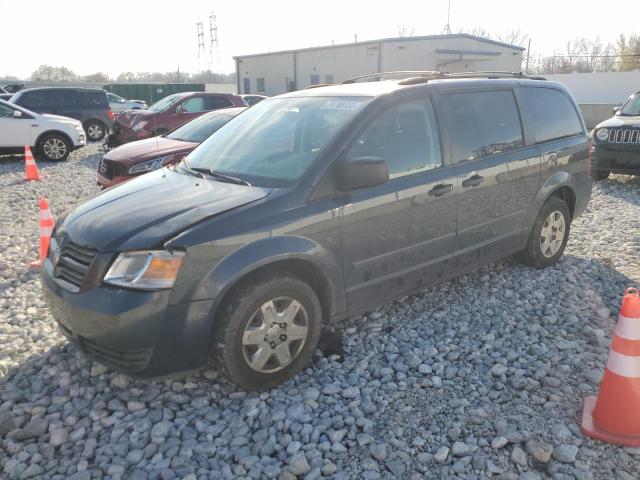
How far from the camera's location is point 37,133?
1239 centimetres

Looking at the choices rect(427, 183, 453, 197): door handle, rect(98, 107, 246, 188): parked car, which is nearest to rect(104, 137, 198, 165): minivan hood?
rect(98, 107, 246, 188): parked car

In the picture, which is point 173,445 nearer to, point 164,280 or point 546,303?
point 164,280

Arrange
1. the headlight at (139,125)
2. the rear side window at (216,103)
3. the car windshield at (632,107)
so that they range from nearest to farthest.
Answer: the car windshield at (632,107)
the headlight at (139,125)
the rear side window at (216,103)

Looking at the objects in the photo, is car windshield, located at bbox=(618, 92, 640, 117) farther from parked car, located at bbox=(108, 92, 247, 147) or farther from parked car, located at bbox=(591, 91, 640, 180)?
parked car, located at bbox=(108, 92, 247, 147)

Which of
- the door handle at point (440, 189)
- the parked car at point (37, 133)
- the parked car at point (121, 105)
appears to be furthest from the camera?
the parked car at point (121, 105)

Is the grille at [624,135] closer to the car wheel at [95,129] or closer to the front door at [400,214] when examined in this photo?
the front door at [400,214]

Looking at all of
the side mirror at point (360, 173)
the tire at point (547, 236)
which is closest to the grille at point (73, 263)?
the side mirror at point (360, 173)

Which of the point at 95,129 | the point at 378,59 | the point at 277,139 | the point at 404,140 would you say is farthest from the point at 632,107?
the point at 378,59

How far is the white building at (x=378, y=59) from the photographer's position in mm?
31277

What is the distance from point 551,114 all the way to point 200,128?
18.2 ft

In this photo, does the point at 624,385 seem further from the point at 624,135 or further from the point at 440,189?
the point at 624,135

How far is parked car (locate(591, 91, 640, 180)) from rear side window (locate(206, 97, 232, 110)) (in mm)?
8830

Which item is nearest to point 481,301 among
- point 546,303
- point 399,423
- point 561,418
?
point 546,303

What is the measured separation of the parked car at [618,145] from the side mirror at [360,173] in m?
7.61
